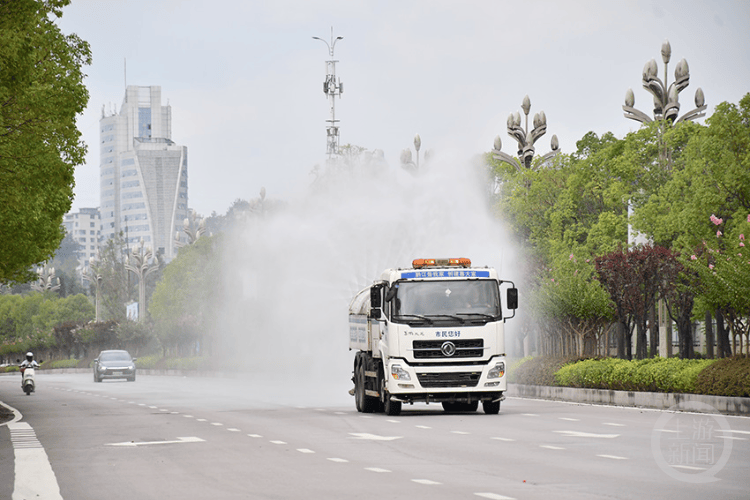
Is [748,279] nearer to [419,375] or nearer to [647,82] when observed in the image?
[419,375]

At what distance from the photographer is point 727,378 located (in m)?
22.0

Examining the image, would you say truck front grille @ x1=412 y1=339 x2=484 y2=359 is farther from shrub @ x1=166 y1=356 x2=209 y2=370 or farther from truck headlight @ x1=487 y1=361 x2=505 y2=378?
shrub @ x1=166 y1=356 x2=209 y2=370

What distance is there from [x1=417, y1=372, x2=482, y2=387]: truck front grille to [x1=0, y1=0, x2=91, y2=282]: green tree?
26.0ft

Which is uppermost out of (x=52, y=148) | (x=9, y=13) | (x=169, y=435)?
(x=9, y=13)

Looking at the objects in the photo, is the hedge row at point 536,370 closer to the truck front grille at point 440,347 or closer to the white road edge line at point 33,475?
the truck front grille at point 440,347

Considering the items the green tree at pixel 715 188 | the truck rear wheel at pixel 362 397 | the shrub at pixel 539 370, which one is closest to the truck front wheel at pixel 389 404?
the truck rear wheel at pixel 362 397

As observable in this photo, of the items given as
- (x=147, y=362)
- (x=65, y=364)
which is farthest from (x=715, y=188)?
(x=65, y=364)

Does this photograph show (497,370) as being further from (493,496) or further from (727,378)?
(493,496)

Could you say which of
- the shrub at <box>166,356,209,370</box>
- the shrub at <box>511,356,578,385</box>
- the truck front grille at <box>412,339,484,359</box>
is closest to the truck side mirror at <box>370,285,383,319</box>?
the truck front grille at <box>412,339,484,359</box>

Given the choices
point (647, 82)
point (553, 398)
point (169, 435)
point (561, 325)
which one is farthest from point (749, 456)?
point (647, 82)

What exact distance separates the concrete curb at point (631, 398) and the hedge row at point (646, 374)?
216 mm

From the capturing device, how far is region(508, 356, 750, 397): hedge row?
2208 centimetres

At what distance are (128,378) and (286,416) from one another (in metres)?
39.0

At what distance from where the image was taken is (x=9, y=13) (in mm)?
21234
